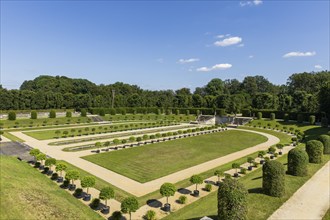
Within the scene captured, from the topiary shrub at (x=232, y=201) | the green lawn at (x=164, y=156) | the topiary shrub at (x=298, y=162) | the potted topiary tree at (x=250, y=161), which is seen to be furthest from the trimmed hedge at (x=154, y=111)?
the topiary shrub at (x=232, y=201)

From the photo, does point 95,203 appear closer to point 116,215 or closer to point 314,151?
point 116,215

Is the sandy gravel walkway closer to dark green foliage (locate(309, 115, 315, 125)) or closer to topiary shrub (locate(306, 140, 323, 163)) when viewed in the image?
topiary shrub (locate(306, 140, 323, 163))

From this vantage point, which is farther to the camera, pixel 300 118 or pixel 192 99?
pixel 192 99

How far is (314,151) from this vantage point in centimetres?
1930

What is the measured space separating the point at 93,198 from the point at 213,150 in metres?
17.7

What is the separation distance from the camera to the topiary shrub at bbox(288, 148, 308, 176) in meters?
15.9

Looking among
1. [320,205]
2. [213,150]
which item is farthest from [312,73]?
[320,205]

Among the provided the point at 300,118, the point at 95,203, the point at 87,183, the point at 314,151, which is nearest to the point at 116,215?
the point at 95,203

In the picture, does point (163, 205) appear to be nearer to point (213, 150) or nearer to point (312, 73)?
point (213, 150)

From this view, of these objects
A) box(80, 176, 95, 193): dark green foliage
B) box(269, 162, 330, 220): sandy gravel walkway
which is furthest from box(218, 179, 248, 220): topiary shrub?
box(80, 176, 95, 193): dark green foliage

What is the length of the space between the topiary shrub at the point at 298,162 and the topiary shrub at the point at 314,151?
3.62m

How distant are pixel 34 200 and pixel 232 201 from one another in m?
10.7

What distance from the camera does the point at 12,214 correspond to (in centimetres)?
1099

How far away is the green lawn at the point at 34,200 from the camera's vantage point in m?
11.6
